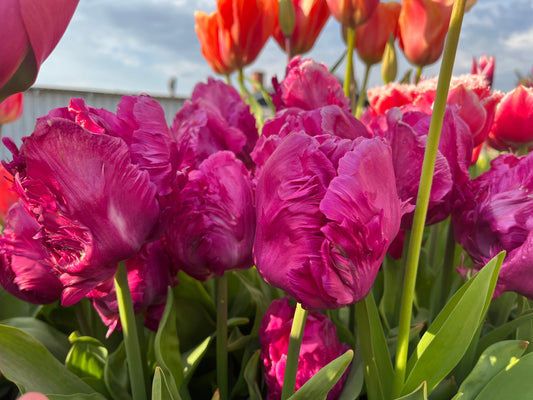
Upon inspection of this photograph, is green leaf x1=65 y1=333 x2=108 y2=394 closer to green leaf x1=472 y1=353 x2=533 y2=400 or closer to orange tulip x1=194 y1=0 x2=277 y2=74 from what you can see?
green leaf x1=472 y1=353 x2=533 y2=400

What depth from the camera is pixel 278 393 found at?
44 cm

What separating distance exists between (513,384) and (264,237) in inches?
8.7

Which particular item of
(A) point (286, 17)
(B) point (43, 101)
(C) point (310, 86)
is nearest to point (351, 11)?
(A) point (286, 17)

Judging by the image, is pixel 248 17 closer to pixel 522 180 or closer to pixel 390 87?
pixel 390 87

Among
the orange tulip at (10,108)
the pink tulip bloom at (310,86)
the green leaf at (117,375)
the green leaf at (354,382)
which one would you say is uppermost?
the pink tulip bloom at (310,86)

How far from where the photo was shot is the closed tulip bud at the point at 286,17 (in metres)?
0.79

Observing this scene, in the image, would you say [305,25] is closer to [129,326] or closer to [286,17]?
[286,17]

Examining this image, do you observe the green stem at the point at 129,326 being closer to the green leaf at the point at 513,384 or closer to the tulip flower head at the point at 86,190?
the tulip flower head at the point at 86,190

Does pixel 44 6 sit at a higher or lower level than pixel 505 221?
higher

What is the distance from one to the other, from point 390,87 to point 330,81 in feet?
0.42

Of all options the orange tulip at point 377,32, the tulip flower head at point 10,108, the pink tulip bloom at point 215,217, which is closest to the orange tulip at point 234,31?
the orange tulip at point 377,32

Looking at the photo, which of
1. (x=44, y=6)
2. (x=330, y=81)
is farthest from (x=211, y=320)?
(x=44, y=6)

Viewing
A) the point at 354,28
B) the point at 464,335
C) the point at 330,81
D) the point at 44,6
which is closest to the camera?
the point at 44,6

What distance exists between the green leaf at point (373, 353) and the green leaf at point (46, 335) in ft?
1.08
